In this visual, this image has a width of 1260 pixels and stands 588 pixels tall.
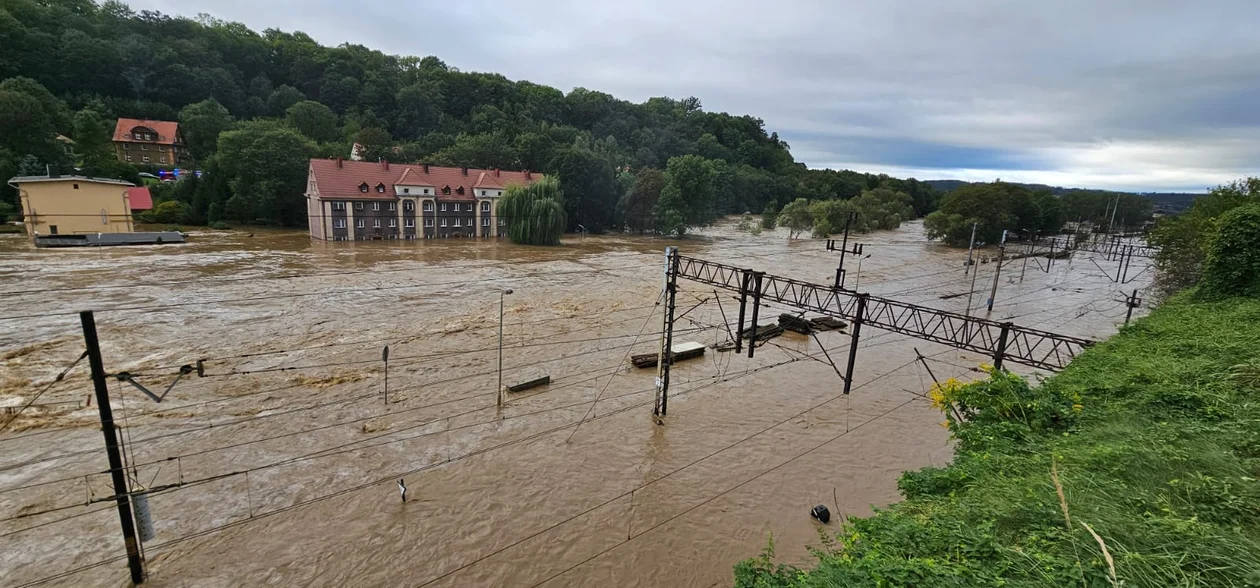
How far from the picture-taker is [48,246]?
123 ft

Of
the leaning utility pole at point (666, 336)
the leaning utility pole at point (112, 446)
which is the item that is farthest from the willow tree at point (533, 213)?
the leaning utility pole at point (112, 446)

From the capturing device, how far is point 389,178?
53.3 meters

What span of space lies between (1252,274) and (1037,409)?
15.6 metres

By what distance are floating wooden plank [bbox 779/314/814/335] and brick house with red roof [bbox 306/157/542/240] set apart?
38.5m

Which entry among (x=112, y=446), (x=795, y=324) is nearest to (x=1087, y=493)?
(x=112, y=446)

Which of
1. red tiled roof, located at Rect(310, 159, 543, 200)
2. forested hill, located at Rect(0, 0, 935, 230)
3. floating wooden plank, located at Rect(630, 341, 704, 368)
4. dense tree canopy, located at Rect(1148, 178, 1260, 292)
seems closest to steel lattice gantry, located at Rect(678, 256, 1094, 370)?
floating wooden plank, located at Rect(630, 341, 704, 368)

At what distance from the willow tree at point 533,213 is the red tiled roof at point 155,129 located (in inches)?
2021

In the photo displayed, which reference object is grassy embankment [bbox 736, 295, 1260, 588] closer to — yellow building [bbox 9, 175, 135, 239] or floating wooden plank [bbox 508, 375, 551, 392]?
floating wooden plank [bbox 508, 375, 551, 392]

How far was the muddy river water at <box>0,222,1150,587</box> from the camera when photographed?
10.6m

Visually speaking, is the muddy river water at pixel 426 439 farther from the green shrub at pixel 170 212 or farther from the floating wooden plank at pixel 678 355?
the green shrub at pixel 170 212

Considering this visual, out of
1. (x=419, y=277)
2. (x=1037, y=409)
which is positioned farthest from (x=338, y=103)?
(x=1037, y=409)

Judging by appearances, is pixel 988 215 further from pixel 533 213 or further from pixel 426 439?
pixel 426 439

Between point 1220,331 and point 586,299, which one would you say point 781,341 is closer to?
point 586,299

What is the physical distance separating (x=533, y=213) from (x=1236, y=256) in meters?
48.3
